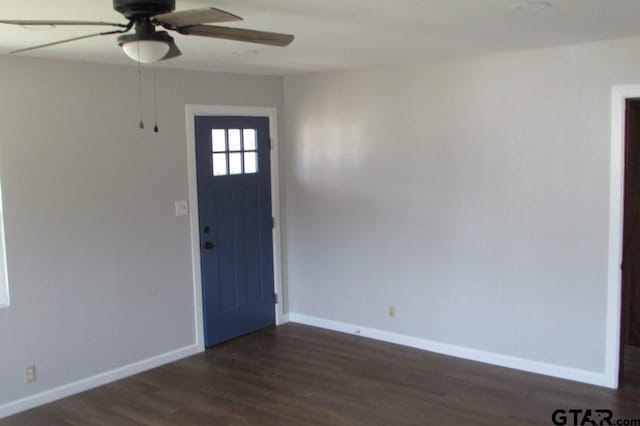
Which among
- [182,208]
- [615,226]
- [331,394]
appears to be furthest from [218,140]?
[615,226]

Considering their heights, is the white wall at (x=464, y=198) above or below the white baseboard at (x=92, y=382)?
above

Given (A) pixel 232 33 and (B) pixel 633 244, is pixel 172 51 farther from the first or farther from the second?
(B) pixel 633 244

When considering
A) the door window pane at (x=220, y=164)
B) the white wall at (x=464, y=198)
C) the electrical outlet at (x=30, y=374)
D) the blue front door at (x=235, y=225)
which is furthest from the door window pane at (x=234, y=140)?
the electrical outlet at (x=30, y=374)

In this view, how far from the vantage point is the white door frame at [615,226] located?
12.8 ft

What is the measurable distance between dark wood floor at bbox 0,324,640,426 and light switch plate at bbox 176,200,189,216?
123 centimetres

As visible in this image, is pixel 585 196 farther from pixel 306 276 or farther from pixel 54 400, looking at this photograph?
pixel 54 400

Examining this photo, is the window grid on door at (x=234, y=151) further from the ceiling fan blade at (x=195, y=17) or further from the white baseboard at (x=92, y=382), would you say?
the ceiling fan blade at (x=195, y=17)

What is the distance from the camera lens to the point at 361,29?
128 inches

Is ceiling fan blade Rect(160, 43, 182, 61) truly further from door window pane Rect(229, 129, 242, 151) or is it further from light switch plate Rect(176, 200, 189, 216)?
door window pane Rect(229, 129, 242, 151)

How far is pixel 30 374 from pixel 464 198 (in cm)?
341

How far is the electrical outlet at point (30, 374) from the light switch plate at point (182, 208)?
61.6 inches

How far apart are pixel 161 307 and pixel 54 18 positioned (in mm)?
2656

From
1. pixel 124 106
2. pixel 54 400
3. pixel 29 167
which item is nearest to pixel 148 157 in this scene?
pixel 124 106

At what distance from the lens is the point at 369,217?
5246 millimetres
